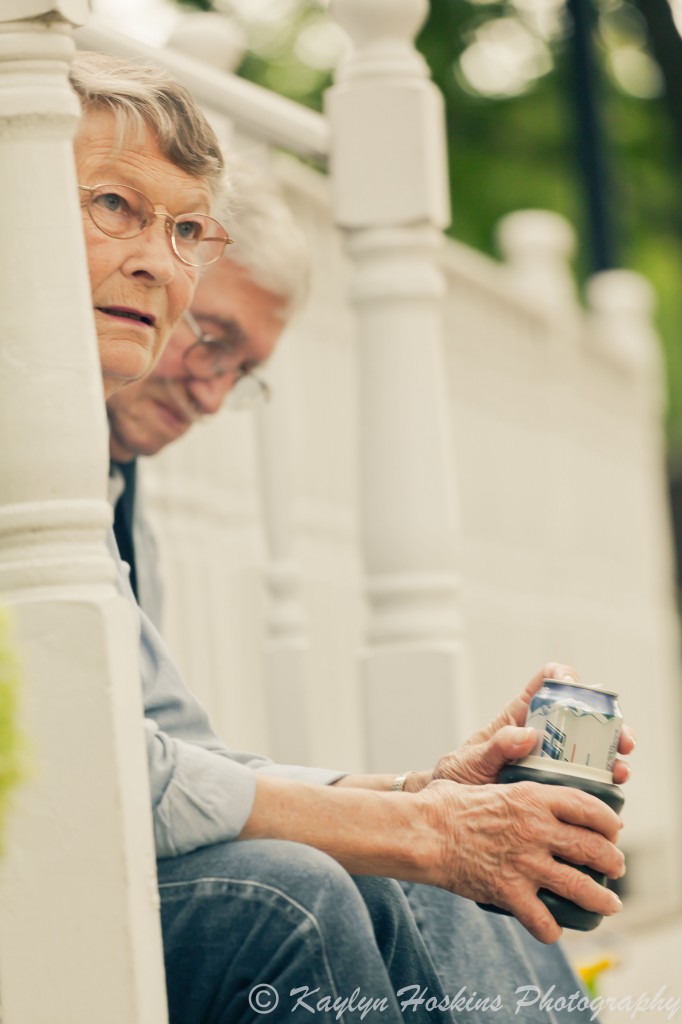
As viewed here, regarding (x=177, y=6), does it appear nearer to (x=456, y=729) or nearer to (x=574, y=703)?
(x=456, y=729)

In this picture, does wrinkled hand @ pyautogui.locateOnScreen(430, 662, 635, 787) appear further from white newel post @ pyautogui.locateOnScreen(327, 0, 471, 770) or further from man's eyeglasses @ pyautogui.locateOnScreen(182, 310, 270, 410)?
man's eyeglasses @ pyautogui.locateOnScreen(182, 310, 270, 410)

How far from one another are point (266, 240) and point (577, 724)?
129cm

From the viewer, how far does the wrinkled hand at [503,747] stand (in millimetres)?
2189

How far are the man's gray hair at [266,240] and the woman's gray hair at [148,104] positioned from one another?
21.8 inches

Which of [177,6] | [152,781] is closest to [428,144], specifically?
[152,781]

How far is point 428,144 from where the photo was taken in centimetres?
326

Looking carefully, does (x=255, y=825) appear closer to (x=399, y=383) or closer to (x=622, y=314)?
(x=399, y=383)

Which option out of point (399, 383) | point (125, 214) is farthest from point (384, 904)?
point (399, 383)

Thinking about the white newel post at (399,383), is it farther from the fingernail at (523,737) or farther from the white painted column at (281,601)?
the fingernail at (523,737)

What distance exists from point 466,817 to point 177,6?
1296 cm

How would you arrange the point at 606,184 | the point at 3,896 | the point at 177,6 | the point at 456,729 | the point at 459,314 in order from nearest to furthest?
the point at 3,896
the point at 456,729
the point at 459,314
the point at 606,184
the point at 177,6

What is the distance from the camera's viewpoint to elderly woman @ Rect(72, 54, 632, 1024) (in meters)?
1.95

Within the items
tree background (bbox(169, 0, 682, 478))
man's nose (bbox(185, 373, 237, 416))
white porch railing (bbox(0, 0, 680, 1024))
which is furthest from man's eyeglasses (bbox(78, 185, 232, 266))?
tree background (bbox(169, 0, 682, 478))

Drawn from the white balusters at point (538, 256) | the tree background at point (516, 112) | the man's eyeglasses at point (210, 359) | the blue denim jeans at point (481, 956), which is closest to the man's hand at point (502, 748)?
the blue denim jeans at point (481, 956)
